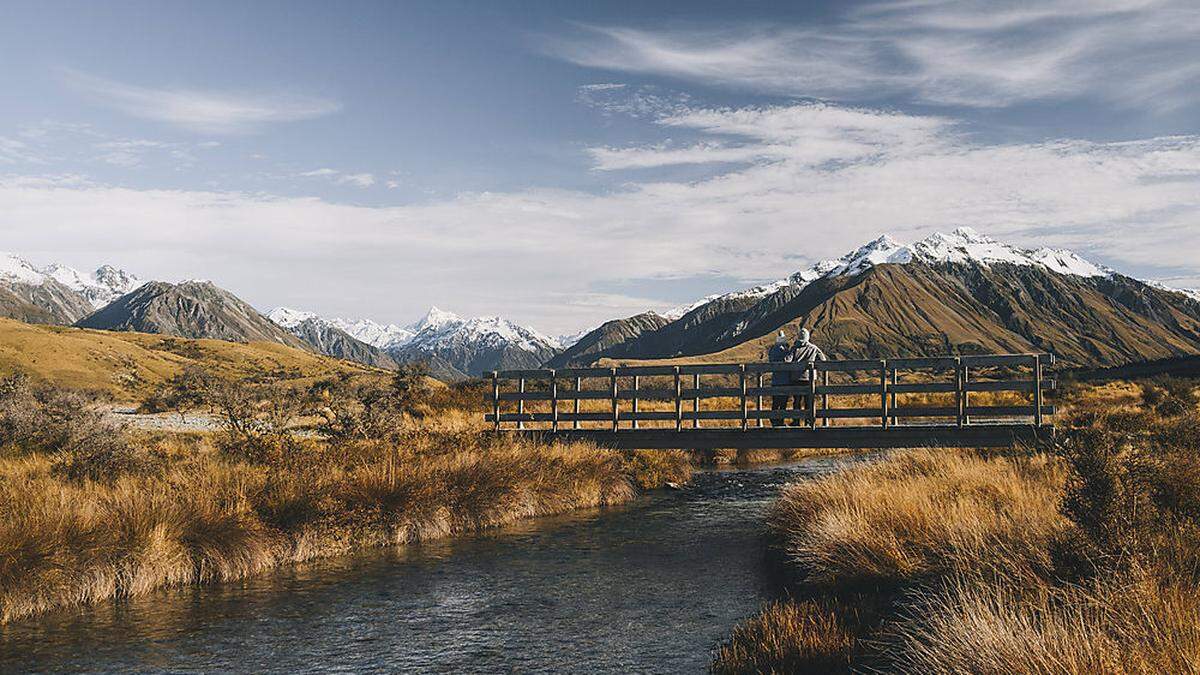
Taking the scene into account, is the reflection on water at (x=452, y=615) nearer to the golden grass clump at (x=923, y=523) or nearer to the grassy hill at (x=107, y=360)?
the golden grass clump at (x=923, y=523)

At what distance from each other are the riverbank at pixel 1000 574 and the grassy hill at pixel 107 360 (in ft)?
250

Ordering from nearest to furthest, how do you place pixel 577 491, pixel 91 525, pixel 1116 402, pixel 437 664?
pixel 437 664
pixel 91 525
pixel 577 491
pixel 1116 402

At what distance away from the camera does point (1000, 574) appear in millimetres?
9906

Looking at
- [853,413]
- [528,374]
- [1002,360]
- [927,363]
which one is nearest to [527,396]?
[528,374]

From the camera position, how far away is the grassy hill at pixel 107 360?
339 feet

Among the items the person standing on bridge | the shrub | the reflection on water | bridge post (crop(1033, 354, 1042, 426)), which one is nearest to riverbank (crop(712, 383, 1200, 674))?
the reflection on water

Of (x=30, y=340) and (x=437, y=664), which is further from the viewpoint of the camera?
(x=30, y=340)

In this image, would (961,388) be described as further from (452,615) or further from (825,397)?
(452,615)

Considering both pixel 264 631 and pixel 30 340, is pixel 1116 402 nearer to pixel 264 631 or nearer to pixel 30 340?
pixel 264 631

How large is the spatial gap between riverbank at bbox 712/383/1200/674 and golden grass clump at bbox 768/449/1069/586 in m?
0.04

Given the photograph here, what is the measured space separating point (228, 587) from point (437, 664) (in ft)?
18.4

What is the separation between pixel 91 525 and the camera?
1373 centimetres

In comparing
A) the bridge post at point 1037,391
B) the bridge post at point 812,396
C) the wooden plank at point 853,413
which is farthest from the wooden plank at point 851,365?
the bridge post at point 1037,391

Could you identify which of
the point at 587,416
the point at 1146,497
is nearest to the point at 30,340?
the point at 587,416
